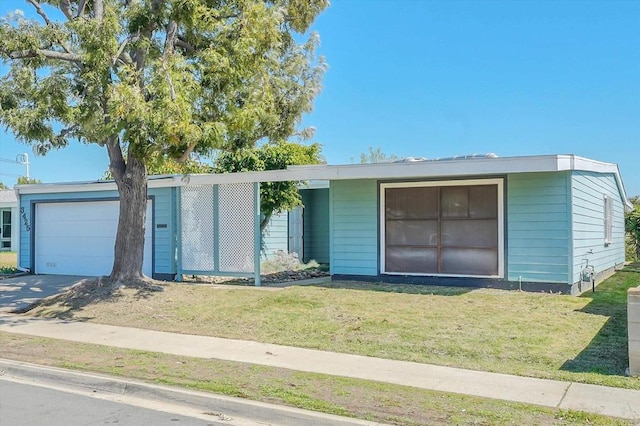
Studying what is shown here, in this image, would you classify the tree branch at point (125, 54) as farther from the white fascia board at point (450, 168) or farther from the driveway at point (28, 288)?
the driveway at point (28, 288)

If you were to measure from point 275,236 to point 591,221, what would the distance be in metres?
9.80

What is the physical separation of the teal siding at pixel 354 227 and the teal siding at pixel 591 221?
461 cm

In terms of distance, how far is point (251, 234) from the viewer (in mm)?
15141

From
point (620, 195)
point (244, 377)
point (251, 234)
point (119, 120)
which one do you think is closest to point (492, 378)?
point (244, 377)

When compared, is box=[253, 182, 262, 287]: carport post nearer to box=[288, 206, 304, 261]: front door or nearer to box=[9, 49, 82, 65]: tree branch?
box=[9, 49, 82, 65]: tree branch

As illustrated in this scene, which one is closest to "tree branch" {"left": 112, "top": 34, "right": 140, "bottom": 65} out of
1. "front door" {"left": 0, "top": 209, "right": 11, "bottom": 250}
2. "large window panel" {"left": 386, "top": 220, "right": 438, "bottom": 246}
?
"large window panel" {"left": 386, "top": 220, "right": 438, "bottom": 246}

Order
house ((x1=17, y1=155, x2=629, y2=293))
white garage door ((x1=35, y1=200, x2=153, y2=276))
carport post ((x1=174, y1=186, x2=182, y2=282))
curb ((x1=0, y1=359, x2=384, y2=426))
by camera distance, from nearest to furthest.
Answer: curb ((x1=0, y1=359, x2=384, y2=426)) < house ((x1=17, y1=155, x2=629, y2=293)) < carport post ((x1=174, y1=186, x2=182, y2=282)) < white garage door ((x1=35, y1=200, x2=153, y2=276))

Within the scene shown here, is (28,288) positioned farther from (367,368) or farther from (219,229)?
(367,368)

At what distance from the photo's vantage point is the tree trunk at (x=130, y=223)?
13633 millimetres

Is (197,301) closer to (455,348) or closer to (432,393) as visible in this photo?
(455,348)

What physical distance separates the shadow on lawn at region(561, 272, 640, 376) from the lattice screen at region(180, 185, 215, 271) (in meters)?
9.25

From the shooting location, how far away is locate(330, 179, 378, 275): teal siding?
49.2 ft

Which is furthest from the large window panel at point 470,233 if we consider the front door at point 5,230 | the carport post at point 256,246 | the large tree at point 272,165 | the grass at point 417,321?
the front door at point 5,230

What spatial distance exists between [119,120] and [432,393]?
24.9ft
